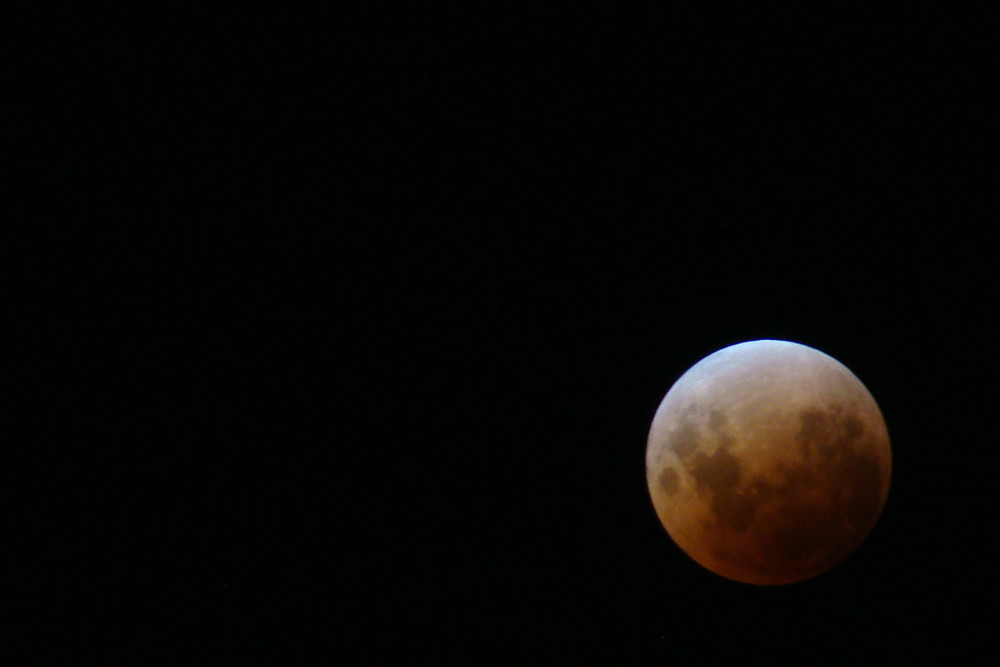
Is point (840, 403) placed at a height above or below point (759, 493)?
above

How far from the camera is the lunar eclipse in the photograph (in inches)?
152

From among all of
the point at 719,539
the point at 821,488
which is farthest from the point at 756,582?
the point at 821,488

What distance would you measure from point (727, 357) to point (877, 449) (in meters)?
0.79

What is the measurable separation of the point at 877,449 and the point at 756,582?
834mm

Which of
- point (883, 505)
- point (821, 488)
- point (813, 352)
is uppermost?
point (813, 352)

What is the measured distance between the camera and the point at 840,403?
4.04 meters

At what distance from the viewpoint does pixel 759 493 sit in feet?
12.6

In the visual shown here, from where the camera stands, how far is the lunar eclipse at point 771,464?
12.7 feet

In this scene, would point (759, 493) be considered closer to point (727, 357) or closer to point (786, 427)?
point (786, 427)

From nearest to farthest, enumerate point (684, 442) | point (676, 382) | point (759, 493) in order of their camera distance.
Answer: point (759, 493) < point (684, 442) < point (676, 382)

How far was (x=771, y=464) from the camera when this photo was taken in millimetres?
3848

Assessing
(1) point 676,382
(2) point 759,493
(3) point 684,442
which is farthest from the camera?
(1) point 676,382

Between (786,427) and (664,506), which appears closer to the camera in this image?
(786,427)

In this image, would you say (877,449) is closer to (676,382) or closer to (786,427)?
(786,427)
